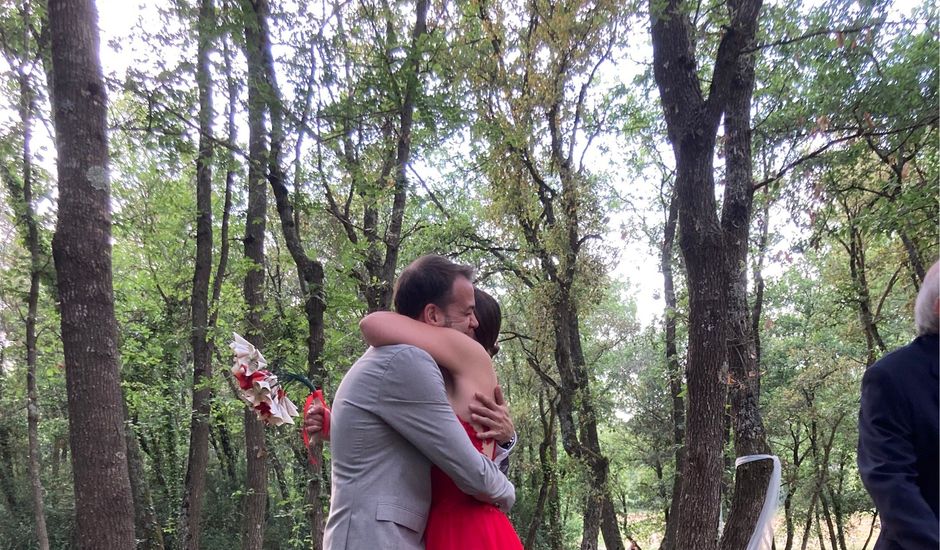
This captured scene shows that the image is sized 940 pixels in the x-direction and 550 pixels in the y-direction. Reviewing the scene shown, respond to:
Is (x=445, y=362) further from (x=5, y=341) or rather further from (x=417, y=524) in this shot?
(x=5, y=341)

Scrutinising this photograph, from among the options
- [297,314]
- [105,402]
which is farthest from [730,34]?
[297,314]

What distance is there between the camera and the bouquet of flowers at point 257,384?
2439 millimetres

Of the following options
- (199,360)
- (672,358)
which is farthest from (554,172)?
(199,360)

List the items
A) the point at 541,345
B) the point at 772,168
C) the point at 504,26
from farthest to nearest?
the point at 772,168 < the point at 541,345 < the point at 504,26

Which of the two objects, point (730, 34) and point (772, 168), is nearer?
point (730, 34)

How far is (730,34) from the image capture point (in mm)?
4418

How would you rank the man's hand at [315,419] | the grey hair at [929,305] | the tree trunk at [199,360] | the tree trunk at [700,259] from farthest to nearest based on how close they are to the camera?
the tree trunk at [199,360]
the tree trunk at [700,259]
the man's hand at [315,419]
the grey hair at [929,305]

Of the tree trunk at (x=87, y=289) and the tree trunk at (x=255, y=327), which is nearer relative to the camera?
the tree trunk at (x=87, y=289)

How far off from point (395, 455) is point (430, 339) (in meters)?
0.32

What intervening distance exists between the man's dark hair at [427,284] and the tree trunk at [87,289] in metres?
1.77

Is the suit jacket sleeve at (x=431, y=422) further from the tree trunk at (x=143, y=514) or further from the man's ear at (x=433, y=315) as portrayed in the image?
the tree trunk at (x=143, y=514)

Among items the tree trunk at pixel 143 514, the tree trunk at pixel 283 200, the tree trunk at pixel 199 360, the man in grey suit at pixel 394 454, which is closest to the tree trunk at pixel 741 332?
the tree trunk at pixel 283 200

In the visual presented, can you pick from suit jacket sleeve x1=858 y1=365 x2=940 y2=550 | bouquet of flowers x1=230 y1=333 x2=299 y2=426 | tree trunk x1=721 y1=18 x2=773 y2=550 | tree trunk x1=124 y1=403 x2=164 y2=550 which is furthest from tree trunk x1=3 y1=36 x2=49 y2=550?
suit jacket sleeve x1=858 y1=365 x2=940 y2=550

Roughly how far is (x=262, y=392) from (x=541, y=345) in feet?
25.4
